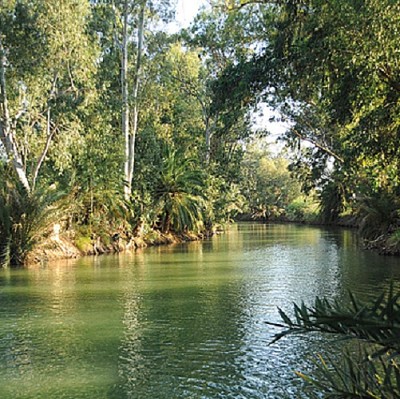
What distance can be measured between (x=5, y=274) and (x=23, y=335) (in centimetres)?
657

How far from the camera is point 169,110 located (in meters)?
33.7

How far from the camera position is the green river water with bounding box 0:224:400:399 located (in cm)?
537

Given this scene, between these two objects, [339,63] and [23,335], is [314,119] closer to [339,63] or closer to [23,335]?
[339,63]

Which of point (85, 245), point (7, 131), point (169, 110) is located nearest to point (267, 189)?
point (169, 110)

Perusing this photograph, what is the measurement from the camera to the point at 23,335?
24.4 ft

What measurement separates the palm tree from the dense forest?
7cm

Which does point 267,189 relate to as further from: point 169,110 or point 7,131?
point 7,131

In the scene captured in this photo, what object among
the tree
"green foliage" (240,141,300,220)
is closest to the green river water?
the tree

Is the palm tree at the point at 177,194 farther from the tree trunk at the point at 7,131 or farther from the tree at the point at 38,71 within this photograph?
the tree trunk at the point at 7,131

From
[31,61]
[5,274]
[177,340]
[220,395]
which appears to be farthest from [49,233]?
[220,395]

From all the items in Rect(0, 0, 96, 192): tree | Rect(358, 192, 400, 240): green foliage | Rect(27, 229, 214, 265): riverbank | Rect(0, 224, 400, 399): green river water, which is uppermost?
Rect(0, 0, 96, 192): tree

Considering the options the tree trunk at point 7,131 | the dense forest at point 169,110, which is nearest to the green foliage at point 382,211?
the dense forest at point 169,110

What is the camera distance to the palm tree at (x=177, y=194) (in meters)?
25.2

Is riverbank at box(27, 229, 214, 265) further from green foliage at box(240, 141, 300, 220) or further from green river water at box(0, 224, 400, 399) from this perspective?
green foliage at box(240, 141, 300, 220)
